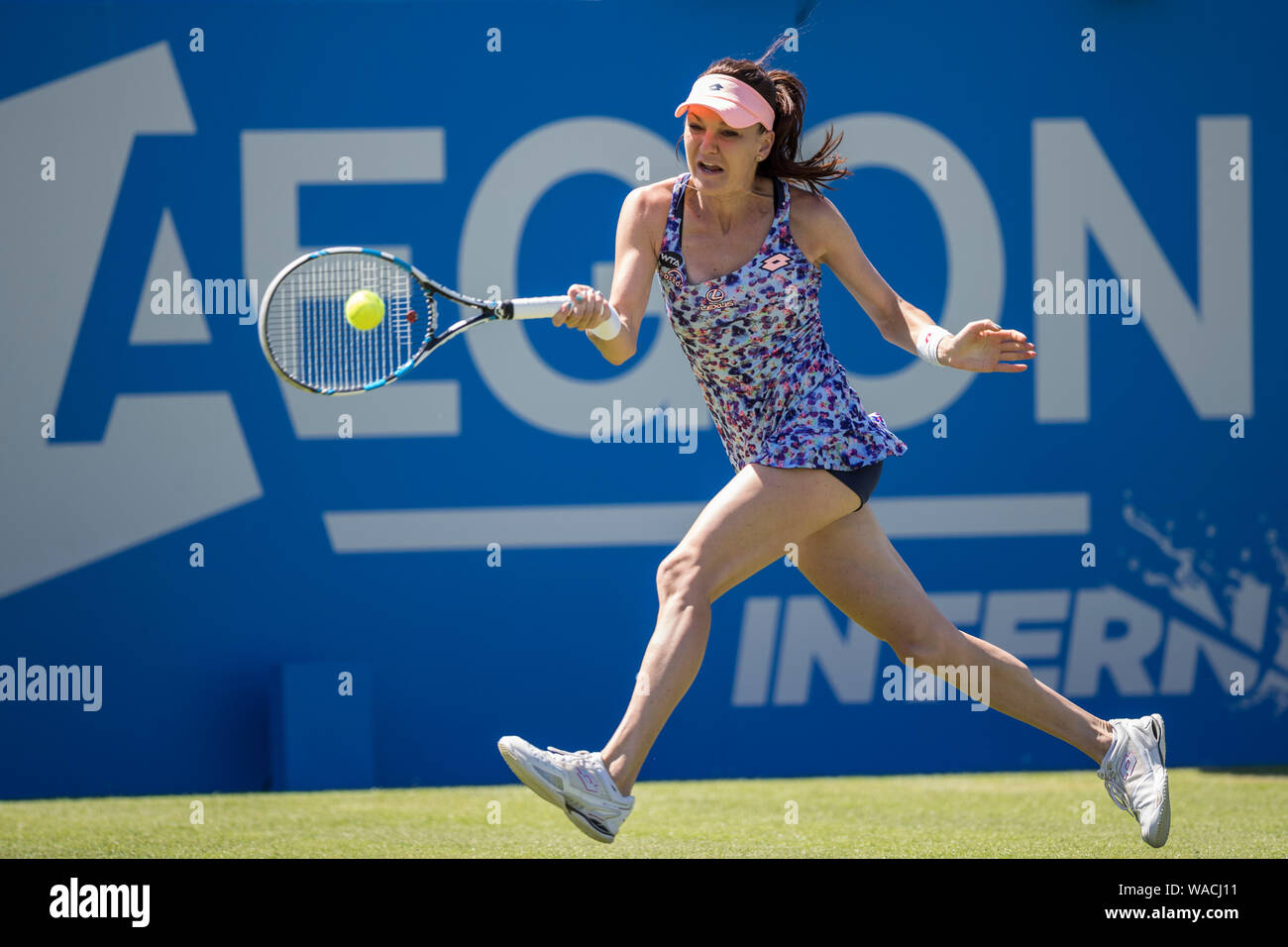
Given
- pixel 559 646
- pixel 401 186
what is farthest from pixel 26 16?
pixel 559 646

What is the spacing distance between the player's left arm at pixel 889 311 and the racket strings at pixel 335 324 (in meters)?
0.88

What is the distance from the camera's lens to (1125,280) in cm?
550

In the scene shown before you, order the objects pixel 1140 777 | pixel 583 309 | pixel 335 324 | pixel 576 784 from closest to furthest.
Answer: pixel 576 784 → pixel 583 309 → pixel 1140 777 → pixel 335 324

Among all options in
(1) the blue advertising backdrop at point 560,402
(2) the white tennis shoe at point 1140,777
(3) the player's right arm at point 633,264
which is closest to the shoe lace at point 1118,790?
(2) the white tennis shoe at point 1140,777

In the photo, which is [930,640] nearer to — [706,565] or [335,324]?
[706,565]

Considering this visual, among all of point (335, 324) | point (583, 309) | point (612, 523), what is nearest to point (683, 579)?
point (583, 309)

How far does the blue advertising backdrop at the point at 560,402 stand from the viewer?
5.21 m

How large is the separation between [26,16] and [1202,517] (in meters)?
4.61

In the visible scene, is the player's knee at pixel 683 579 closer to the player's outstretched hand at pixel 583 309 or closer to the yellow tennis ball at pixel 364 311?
the player's outstretched hand at pixel 583 309

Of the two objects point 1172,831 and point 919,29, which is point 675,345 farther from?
point 1172,831

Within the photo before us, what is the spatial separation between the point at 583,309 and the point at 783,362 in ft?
1.65

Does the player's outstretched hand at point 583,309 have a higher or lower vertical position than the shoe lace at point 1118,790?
higher

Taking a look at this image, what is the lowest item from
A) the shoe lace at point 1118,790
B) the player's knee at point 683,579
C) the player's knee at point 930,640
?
the shoe lace at point 1118,790

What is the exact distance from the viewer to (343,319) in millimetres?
3963
